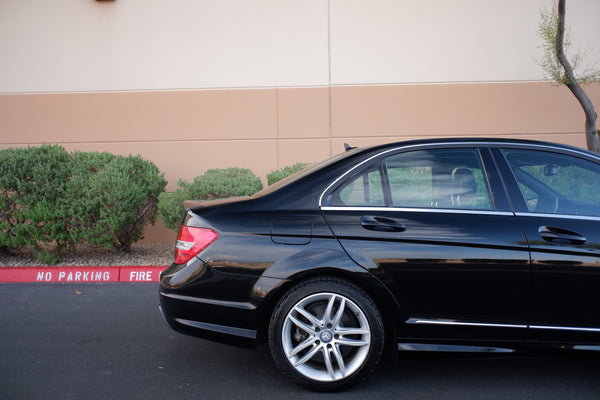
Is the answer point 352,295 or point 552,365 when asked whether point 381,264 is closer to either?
point 352,295

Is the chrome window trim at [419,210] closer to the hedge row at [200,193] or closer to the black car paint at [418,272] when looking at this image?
the black car paint at [418,272]

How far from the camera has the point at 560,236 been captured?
301cm

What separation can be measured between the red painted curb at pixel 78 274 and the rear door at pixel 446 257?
3.83m

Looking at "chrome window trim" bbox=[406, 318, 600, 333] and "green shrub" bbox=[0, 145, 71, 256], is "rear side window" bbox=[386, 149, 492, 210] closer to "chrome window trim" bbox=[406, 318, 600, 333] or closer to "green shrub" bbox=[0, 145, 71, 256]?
"chrome window trim" bbox=[406, 318, 600, 333]

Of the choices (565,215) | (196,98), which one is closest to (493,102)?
(196,98)

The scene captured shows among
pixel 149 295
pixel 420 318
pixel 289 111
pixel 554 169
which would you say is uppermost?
pixel 289 111

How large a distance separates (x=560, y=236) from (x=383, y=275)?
111cm

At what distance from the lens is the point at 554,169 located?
3.36 m

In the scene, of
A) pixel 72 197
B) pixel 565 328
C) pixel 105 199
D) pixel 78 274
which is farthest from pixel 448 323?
pixel 72 197

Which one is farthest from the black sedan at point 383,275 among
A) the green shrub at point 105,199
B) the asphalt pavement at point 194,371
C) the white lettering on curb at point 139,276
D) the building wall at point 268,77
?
the building wall at point 268,77

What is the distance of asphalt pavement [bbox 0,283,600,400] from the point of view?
3.10 m

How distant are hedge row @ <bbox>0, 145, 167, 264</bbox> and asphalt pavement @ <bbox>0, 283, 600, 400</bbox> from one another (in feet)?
7.13

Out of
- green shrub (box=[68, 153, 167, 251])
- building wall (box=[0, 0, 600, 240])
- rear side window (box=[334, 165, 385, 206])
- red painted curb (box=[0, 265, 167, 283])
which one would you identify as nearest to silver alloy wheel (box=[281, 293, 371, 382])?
rear side window (box=[334, 165, 385, 206])

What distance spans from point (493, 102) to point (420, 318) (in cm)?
645
